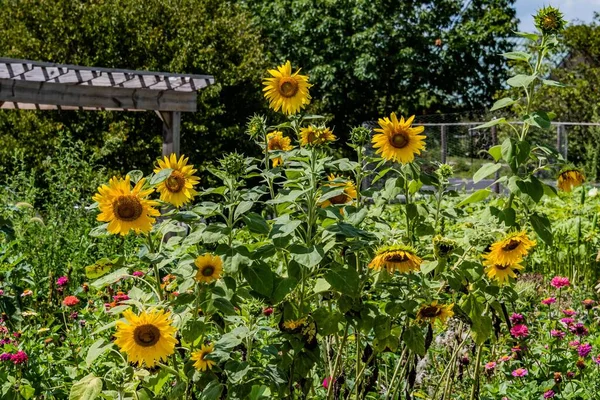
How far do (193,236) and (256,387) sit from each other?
484 mm

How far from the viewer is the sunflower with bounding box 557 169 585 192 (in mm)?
2289

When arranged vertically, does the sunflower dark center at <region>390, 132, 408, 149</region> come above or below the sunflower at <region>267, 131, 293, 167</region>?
below

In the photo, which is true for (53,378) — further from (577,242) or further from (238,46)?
(238,46)

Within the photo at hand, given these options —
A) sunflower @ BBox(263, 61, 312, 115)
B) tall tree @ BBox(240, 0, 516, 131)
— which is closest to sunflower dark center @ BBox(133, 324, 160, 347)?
sunflower @ BBox(263, 61, 312, 115)

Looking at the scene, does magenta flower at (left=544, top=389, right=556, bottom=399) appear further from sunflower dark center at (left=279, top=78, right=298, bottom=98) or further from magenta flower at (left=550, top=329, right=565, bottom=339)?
sunflower dark center at (left=279, top=78, right=298, bottom=98)

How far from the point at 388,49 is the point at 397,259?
65.2ft

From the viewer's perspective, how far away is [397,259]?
A: 6.38 ft

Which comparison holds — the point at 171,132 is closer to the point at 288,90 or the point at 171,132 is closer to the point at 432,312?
the point at 288,90

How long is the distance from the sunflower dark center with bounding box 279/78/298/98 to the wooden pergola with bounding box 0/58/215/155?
5348 millimetres

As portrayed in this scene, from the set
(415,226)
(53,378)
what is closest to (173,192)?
(415,226)

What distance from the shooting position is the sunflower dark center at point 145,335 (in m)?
1.83

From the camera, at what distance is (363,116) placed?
2220 cm

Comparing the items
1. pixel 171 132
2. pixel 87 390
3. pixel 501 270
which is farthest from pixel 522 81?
pixel 171 132

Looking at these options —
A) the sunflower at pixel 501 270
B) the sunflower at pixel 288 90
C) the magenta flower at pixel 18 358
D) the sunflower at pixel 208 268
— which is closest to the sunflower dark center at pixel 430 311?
the sunflower at pixel 501 270
